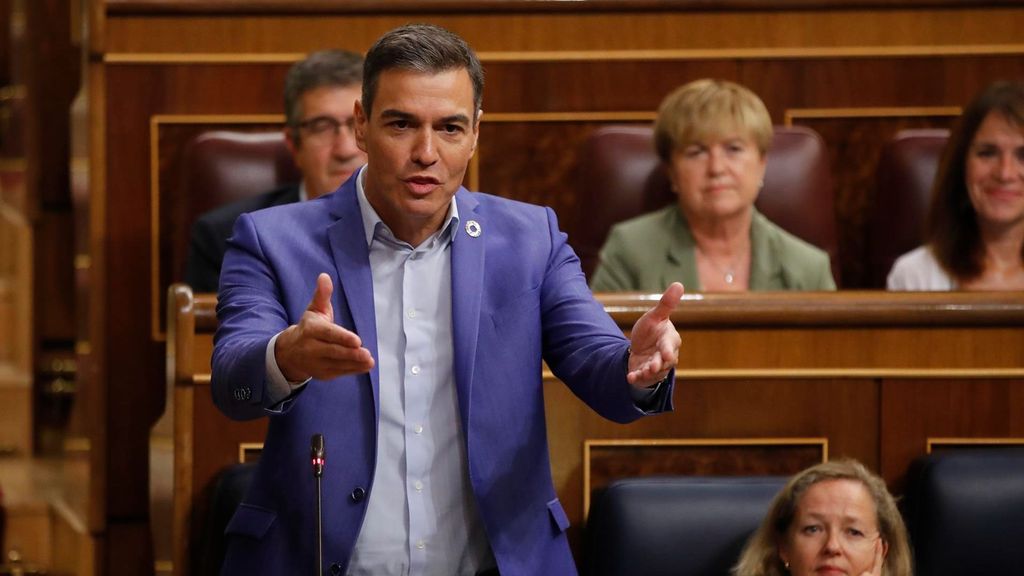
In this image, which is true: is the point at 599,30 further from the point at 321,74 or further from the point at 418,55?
the point at 418,55

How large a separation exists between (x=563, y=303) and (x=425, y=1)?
0.69m

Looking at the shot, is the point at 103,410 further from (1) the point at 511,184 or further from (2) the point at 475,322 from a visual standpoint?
(2) the point at 475,322

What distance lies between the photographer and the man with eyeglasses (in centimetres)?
112

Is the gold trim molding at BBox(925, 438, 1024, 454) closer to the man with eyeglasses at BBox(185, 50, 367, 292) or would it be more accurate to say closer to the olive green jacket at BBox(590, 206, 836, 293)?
the olive green jacket at BBox(590, 206, 836, 293)

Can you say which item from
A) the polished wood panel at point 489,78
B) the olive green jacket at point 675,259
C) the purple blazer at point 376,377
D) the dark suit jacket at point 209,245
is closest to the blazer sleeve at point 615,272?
the olive green jacket at point 675,259

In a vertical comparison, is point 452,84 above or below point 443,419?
above

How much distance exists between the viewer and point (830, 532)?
32.9 inches

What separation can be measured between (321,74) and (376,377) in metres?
0.54

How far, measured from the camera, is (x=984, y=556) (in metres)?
0.87

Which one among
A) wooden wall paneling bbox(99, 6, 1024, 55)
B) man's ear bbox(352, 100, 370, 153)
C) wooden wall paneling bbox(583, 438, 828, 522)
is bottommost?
wooden wall paneling bbox(583, 438, 828, 522)

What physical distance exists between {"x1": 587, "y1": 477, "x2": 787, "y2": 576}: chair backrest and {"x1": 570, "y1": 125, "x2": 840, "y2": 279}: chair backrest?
1.28 feet

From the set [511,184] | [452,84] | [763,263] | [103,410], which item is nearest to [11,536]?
[103,410]

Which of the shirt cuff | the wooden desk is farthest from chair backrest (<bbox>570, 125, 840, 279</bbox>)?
the shirt cuff

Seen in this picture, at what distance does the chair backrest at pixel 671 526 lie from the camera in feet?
2.78
